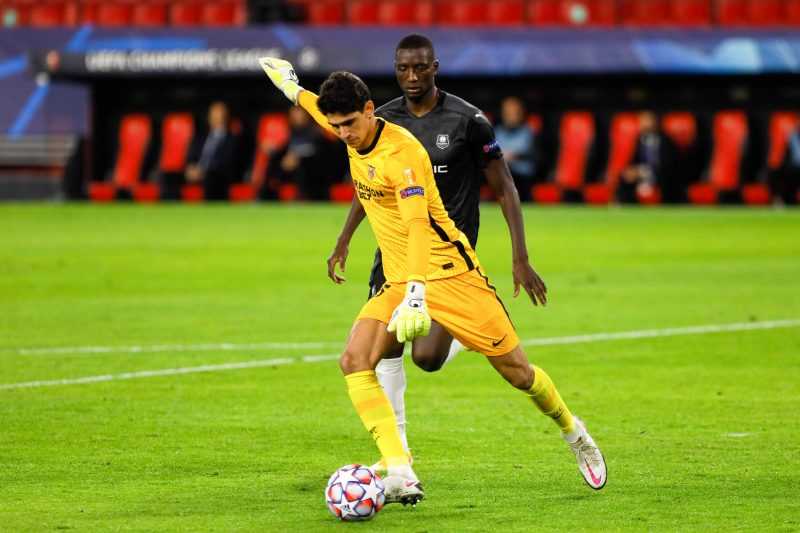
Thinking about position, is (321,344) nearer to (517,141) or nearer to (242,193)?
(517,141)

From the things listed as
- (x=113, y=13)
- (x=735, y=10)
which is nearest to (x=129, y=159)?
(x=113, y=13)

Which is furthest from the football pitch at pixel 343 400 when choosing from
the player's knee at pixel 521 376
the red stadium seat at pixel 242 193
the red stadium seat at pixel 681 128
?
the red stadium seat at pixel 242 193

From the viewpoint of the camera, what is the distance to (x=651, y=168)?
3067 centimetres

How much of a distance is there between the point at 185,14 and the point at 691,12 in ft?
34.6

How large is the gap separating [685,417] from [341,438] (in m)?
2.02

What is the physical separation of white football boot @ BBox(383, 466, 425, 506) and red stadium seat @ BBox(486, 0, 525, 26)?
88.8 ft

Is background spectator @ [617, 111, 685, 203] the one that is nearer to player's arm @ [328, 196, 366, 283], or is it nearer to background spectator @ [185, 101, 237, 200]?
background spectator @ [185, 101, 237, 200]

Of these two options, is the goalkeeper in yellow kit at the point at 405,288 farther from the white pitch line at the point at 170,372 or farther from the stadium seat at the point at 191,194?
the stadium seat at the point at 191,194

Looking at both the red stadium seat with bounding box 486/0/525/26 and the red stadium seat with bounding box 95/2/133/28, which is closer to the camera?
the red stadium seat with bounding box 486/0/525/26

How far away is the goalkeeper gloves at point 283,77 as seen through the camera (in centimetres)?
793

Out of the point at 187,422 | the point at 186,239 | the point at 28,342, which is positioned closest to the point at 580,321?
→ the point at 28,342

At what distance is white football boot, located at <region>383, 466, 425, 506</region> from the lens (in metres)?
6.55

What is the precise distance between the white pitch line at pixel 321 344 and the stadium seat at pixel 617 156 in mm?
18002

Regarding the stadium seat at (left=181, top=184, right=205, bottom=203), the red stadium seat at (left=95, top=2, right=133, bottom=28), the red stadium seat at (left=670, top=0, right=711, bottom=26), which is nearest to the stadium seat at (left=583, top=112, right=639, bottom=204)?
the red stadium seat at (left=670, top=0, right=711, bottom=26)
